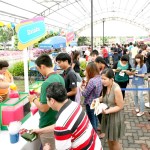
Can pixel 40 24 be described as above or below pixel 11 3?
below

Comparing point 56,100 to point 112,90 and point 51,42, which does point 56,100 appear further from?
point 51,42

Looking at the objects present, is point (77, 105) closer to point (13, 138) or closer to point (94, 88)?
point (13, 138)

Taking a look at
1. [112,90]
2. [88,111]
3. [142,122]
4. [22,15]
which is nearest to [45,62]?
[112,90]

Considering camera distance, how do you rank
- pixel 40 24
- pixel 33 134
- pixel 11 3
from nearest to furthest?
pixel 33 134, pixel 40 24, pixel 11 3

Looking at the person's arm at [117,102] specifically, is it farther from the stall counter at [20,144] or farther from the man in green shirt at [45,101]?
the stall counter at [20,144]

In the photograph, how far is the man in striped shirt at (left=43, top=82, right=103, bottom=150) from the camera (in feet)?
4.65

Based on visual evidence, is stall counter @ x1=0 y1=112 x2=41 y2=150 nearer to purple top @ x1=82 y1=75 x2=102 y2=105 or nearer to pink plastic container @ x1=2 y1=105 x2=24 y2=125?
pink plastic container @ x1=2 y1=105 x2=24 y2=125

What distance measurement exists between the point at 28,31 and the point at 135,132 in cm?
252

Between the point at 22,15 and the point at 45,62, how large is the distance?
14057 millimetres

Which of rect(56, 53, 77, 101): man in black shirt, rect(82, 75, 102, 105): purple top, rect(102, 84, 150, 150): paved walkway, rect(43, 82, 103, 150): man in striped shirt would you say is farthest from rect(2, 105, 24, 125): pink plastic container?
rect(102, 84, 150, 150): paved walkway

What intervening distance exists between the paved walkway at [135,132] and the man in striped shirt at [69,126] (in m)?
1.94

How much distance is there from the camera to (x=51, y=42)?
9.14 metres

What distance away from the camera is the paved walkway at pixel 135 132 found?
335cm

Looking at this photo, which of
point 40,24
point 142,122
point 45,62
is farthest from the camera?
point 142,122
